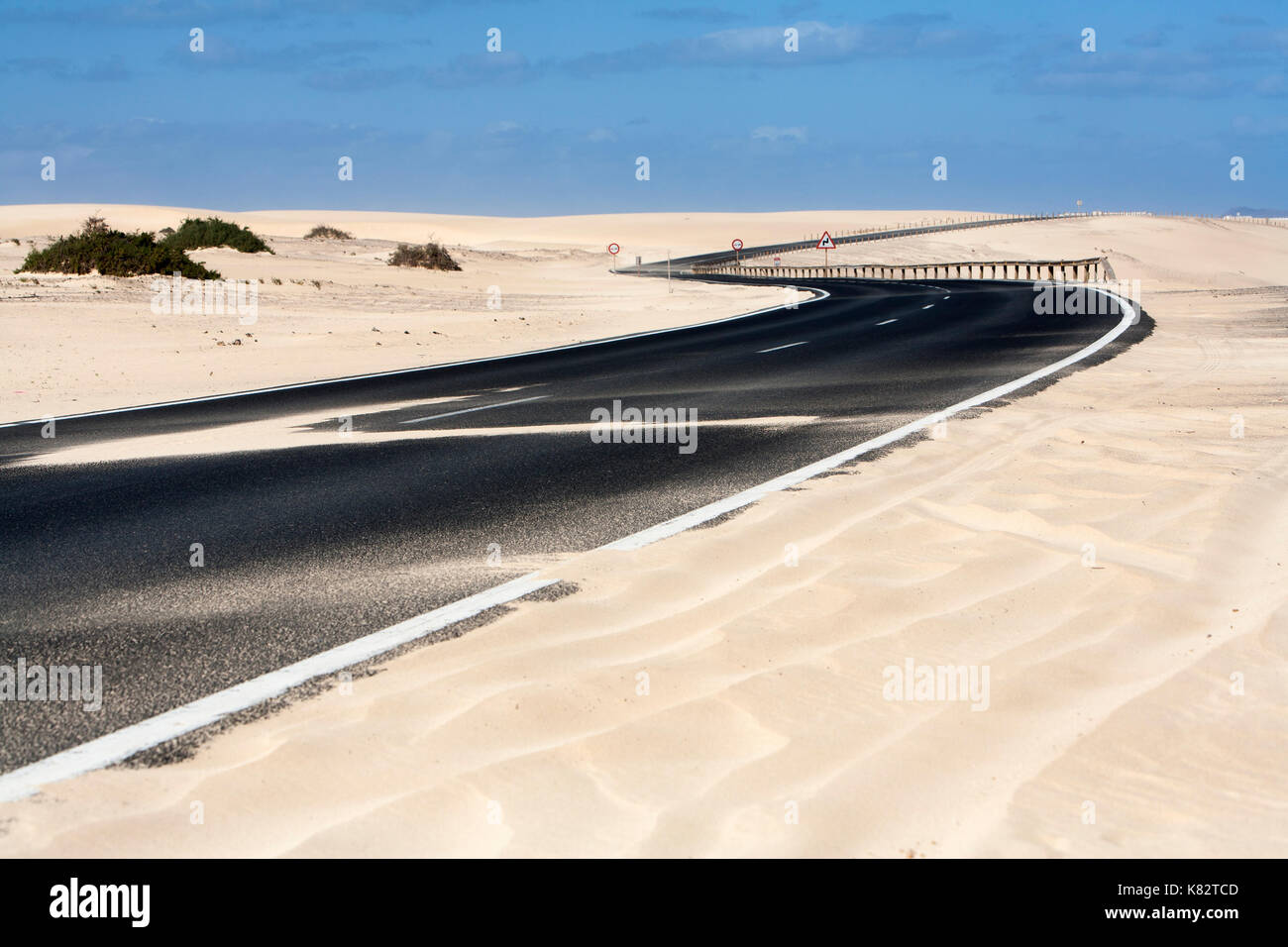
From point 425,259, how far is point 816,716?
52.4 meters

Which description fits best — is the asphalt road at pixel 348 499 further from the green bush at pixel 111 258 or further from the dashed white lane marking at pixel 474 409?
the green bush at pixel 111 258

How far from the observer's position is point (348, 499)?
27.6ft

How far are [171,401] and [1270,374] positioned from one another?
13730 millimetres

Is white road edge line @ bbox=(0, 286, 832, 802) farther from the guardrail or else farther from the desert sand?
the guardrail

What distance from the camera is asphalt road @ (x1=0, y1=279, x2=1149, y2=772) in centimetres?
523

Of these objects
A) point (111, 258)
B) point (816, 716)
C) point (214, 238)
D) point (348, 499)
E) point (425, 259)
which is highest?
point (214, 238)

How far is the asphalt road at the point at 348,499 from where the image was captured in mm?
5234

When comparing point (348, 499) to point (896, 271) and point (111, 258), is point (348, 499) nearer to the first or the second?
point (111, 258)

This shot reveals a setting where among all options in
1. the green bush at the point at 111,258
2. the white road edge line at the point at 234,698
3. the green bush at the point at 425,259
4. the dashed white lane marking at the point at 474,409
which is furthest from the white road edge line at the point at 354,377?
the green bush at the point at 425,259

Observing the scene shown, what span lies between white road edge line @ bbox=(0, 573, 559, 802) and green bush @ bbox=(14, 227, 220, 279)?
108ft

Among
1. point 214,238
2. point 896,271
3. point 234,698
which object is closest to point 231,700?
point 234,698

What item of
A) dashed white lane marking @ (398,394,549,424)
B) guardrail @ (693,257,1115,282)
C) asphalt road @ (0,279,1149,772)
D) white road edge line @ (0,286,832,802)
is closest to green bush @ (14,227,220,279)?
asphalt road @ (0,279,1149,772)

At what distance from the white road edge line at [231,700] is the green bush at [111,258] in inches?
1291

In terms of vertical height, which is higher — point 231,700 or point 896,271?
point 896,271
